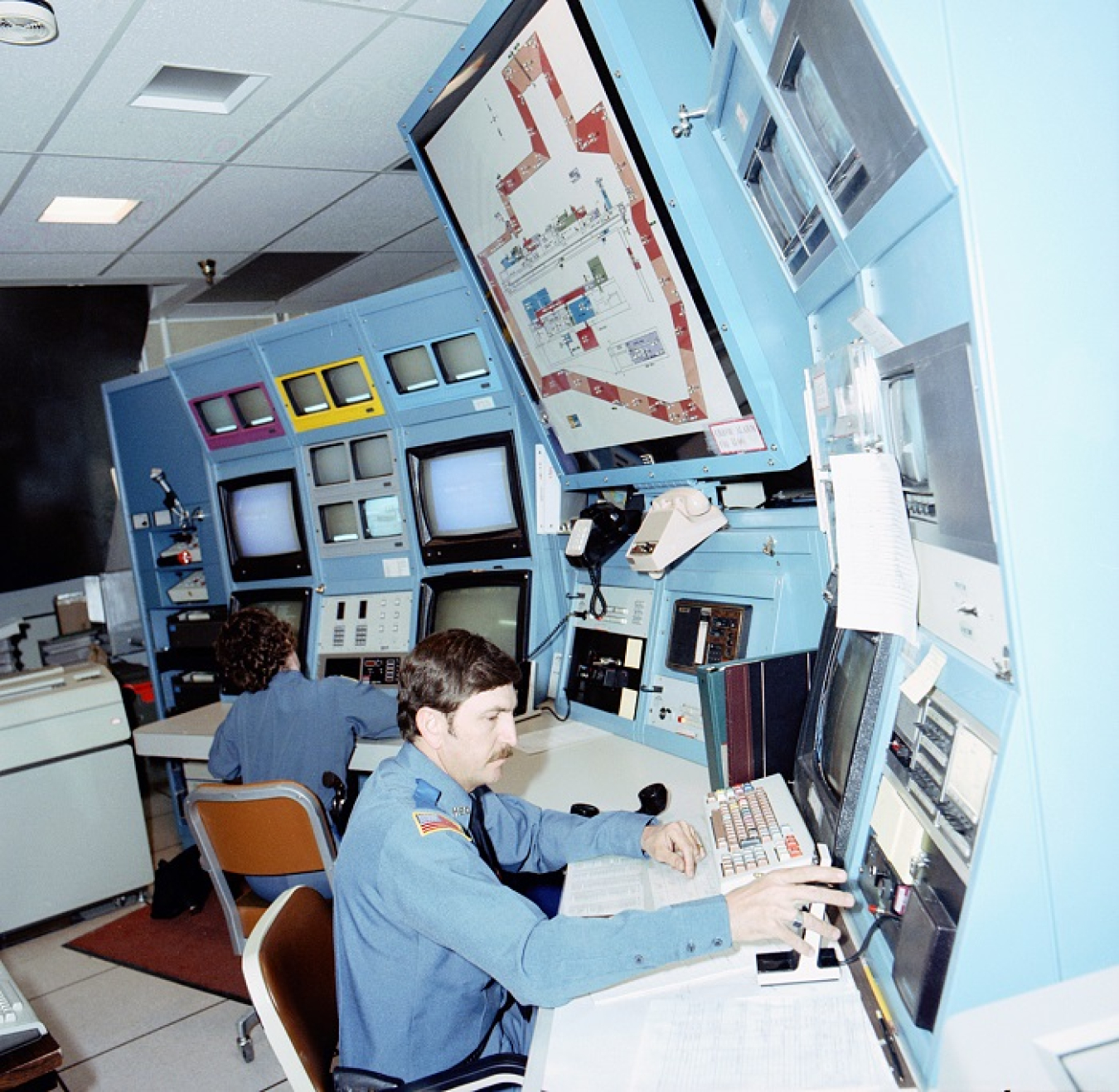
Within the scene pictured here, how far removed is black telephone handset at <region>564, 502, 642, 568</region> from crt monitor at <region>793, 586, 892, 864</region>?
117cm

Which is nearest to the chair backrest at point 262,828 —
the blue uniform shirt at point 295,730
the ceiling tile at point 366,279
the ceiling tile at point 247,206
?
the blue uniform shirt at point 295,730

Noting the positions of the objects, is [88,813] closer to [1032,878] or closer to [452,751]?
→ [452,751]

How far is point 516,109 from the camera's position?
237 cm

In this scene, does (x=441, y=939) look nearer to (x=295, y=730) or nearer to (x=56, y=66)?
(x=295, y=730)

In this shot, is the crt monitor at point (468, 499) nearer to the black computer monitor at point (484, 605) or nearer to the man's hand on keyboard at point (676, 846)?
the black computer monitor at point (484, 605)

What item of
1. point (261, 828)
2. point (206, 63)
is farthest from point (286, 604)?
point (206, 63)

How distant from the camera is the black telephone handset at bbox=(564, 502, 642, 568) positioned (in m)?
3.06

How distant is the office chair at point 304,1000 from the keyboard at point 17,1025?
32 cm

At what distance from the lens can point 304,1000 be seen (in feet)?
5.52

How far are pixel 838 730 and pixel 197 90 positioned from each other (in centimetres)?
264

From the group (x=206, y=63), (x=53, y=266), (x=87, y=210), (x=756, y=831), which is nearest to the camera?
(x=756, y=831)

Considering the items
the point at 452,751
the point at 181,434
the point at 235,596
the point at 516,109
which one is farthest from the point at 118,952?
the point at 516,109

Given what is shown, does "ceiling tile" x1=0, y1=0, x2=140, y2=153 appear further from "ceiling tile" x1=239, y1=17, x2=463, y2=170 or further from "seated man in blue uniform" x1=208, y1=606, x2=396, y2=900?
"seated man in blue uniform" x1=208, y1=606, x2=396, y2=900

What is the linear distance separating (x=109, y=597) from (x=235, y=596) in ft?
6.44
